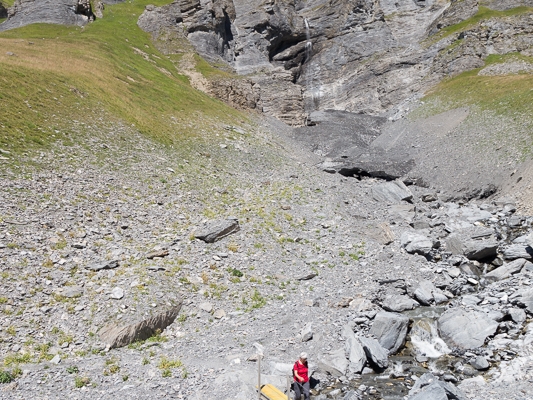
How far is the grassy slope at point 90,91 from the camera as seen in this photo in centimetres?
3005

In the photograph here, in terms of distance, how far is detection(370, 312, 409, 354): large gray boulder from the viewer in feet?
55.6

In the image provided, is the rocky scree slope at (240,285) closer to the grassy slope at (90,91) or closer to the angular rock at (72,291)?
the angular rock at (72,291)

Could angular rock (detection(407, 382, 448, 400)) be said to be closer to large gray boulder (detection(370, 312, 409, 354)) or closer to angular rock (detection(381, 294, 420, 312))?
large gray boulder (detection(370, 312, 409, 354))

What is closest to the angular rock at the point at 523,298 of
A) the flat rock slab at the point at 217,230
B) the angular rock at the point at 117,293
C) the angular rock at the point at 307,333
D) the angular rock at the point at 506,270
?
the angular rock at the point at 506,270

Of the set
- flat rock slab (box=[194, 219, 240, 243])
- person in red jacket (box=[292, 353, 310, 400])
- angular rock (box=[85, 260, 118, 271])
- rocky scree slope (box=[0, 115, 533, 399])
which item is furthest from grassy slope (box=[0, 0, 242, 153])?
person in red jacket (box=[292, 353, 310, 400])

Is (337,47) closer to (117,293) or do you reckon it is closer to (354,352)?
(117,293)

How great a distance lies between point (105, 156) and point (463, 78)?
53287 mm

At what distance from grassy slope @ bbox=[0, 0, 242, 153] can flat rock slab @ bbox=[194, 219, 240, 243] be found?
44.4ft

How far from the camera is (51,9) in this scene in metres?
74.3

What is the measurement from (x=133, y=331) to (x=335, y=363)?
8.46 metres

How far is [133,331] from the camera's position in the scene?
54.6 ft

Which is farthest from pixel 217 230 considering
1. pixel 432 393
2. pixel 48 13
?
pixel 48 13

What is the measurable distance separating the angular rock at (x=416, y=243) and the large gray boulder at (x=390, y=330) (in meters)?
7.93

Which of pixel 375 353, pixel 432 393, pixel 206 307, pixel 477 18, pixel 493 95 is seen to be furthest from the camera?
pixel 477 18
